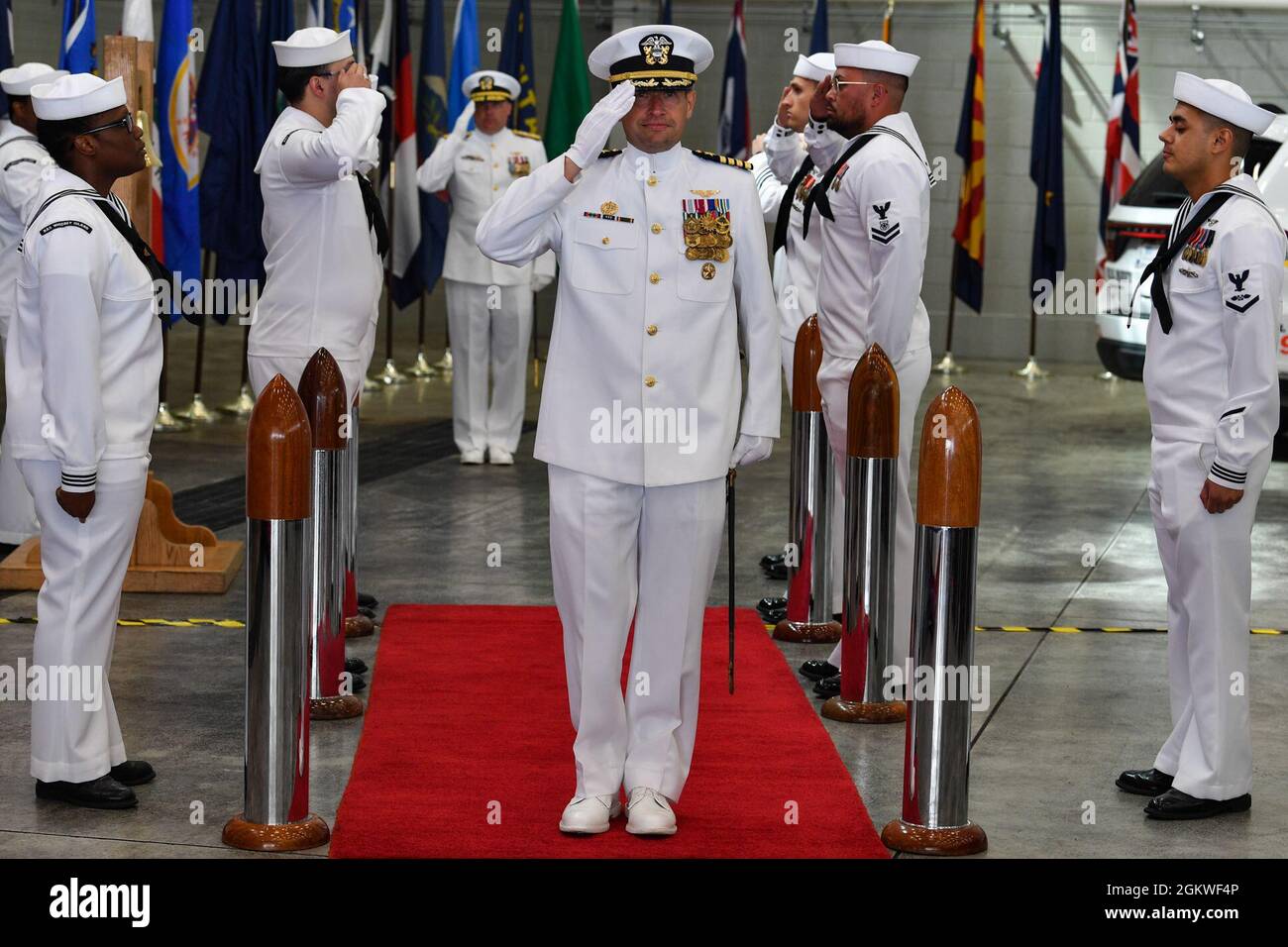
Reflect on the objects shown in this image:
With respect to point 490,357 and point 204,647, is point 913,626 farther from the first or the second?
point 490,357

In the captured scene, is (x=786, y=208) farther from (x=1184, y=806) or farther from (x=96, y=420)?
(x=96, y=420)

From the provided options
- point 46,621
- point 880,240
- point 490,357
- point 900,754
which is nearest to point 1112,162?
point 490,357

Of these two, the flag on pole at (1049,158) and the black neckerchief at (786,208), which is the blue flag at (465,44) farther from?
the black neckerchief at (786,208)

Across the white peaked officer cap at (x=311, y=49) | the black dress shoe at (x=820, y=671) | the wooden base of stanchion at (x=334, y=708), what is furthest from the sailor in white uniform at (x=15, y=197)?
the black dress shoe at (x=820, y=671)

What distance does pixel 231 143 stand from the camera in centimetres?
1000

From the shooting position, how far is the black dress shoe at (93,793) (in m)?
4.36

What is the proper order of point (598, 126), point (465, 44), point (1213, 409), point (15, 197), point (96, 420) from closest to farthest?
point (598, 126), point (96, 420), point (1213, 409), point (15, 197), point (465, 44)

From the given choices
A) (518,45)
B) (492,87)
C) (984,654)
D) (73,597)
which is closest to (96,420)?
(73,597)

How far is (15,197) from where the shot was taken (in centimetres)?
720

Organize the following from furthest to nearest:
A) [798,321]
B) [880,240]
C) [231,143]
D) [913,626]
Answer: [231,143], [798,321], [880,240], [913,626]

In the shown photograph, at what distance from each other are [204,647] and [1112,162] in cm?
1031

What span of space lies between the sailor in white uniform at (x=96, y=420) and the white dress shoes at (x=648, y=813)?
125 cm

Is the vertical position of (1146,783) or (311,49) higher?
(311,49)

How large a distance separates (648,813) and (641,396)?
3.26 feet
